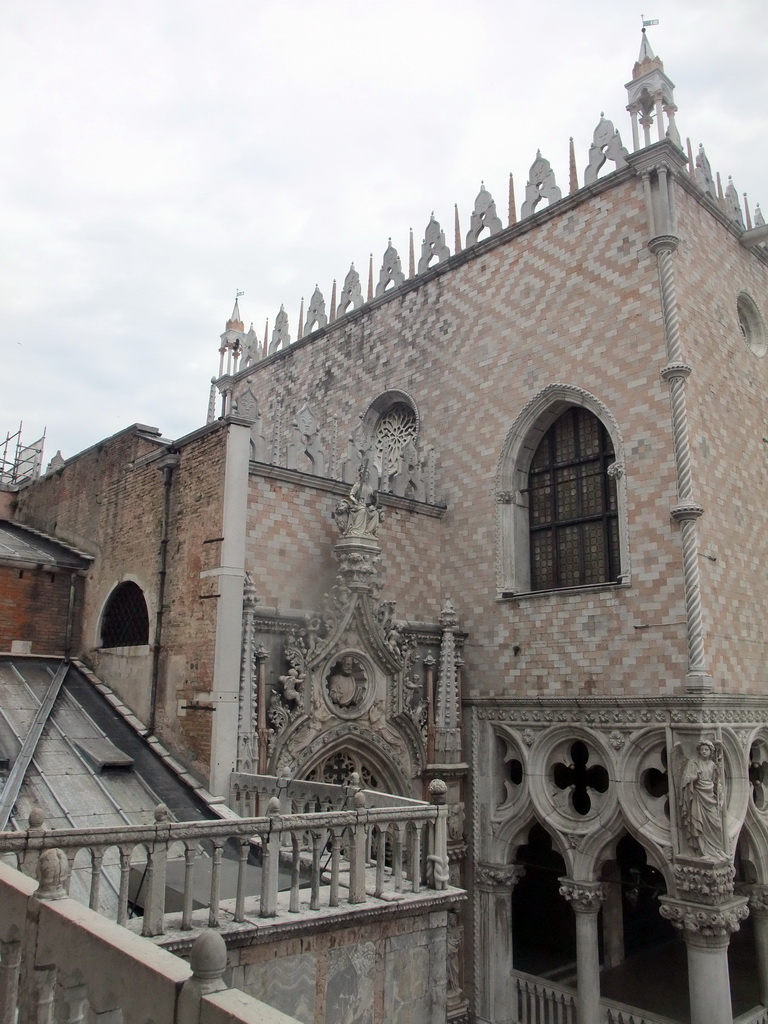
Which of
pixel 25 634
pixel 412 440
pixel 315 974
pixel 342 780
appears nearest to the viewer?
pixel 315 974

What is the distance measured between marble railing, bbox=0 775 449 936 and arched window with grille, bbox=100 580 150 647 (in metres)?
4.46

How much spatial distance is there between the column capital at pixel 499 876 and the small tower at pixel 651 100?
13.2 metres

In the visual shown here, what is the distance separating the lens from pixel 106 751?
1166 cm

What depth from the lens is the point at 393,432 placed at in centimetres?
1969

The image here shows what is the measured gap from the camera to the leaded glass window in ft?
48.8

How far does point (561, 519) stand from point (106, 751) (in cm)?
903

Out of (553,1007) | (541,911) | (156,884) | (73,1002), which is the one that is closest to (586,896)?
(553,1007)

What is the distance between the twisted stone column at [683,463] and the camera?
12.4 meters

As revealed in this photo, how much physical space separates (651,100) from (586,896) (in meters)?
14.1

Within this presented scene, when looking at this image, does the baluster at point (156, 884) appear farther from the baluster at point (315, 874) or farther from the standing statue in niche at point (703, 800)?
the standing statue in niche at point (703, 800)

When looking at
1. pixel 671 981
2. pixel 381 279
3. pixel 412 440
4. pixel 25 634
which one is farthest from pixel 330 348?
pixel 671 981

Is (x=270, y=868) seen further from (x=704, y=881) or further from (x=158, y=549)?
(x=704, y=881)

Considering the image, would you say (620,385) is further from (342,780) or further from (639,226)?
(342,780)

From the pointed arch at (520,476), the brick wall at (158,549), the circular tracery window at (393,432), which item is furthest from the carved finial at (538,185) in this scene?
the brick wall at (158,549)
